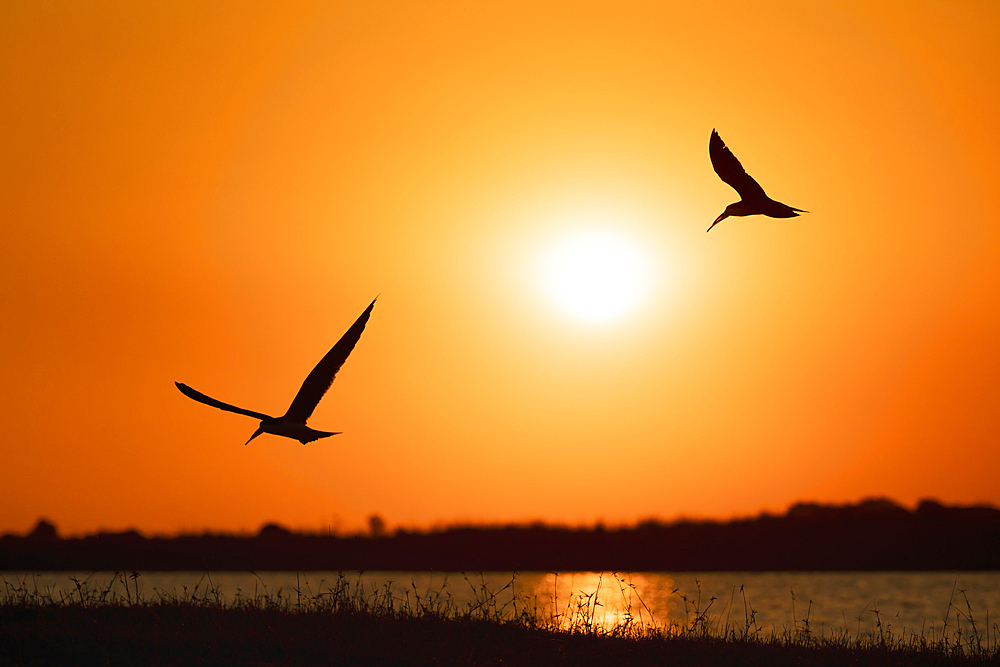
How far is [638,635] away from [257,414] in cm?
563

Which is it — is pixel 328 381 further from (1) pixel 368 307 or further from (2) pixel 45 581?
(2) pixel 45 581

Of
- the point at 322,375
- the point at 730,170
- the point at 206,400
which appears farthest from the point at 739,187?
the point at 206,400

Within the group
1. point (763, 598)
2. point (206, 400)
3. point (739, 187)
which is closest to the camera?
point (206, 400)

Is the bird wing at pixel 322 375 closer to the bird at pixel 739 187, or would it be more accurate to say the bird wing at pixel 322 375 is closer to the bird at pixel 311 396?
the bird at pixel 311 396

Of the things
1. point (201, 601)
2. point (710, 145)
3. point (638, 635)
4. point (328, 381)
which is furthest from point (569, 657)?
point (710, 145)

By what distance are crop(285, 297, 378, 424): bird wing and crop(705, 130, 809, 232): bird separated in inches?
167

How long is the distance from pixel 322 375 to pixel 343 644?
9.54 feet

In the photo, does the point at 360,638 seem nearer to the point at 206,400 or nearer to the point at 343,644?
the point at 343,644

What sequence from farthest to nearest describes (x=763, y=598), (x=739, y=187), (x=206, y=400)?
(x=763, y=598)
(x=739, y=187)
(x=206, y=400)

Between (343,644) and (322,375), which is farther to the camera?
(322,375)

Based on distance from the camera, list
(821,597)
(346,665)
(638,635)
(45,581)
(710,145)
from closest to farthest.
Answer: (346,665) < (710,145) < (638,635) < (45,581) < (821,597)

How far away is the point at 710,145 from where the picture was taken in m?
11.2

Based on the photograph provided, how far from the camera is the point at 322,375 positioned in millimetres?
10445

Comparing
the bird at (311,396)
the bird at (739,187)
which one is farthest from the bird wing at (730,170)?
the bird at (311,396)
